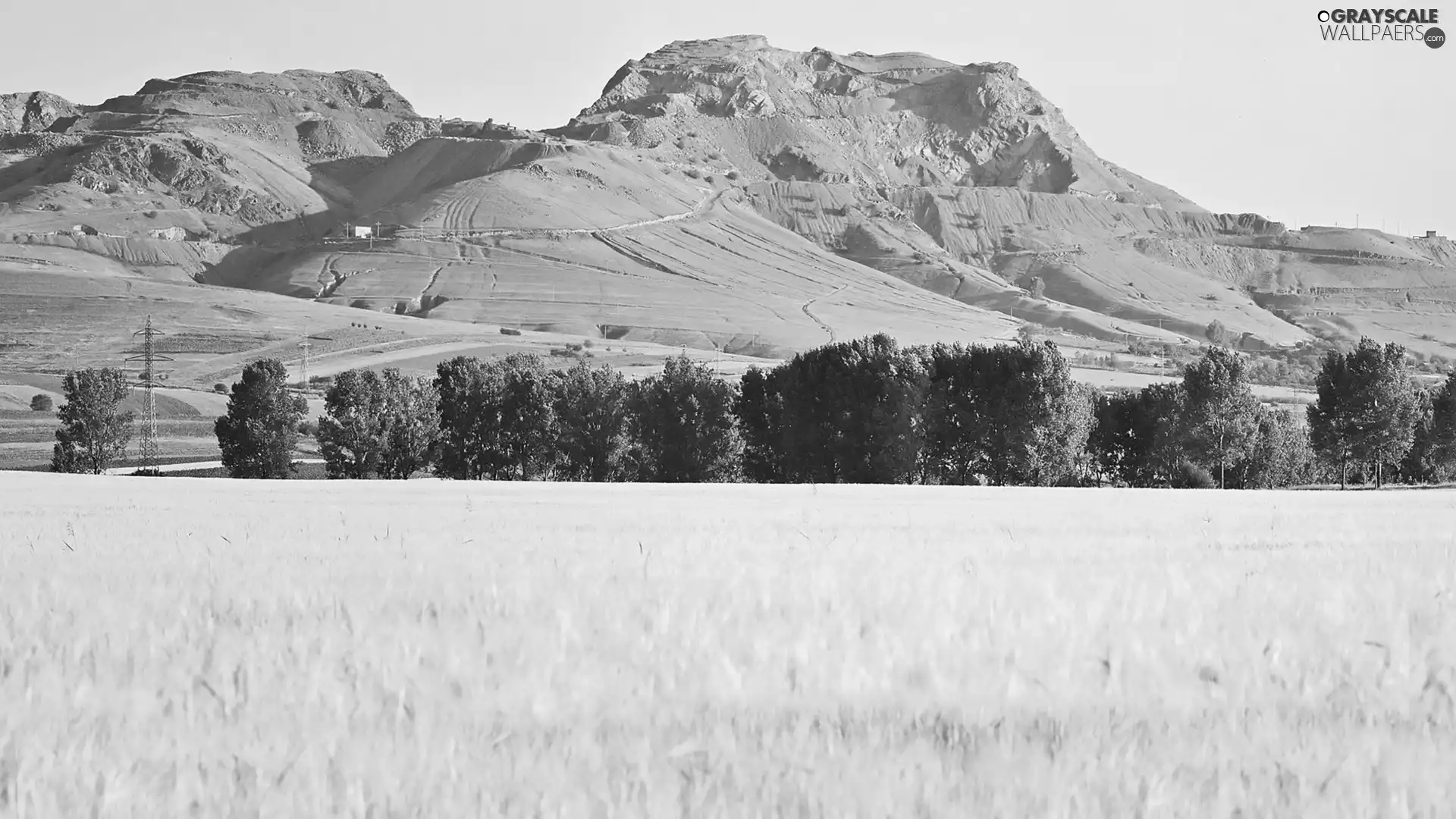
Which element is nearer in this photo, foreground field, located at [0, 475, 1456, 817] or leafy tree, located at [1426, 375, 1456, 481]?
foreground field, located at [0, 475, 1456, 817]

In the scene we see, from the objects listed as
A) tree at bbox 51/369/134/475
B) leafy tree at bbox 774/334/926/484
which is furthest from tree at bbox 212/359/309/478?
leafy tree at bbox 774/334/926/484

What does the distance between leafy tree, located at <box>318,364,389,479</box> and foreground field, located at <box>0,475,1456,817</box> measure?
117435 mm

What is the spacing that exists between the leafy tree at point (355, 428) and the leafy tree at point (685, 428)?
2683cm

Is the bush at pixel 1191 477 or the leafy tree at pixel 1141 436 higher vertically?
the leafy tree at pixel 1141 436

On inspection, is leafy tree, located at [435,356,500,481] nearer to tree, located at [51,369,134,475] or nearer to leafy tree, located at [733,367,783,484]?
leafy tree, located at [733,367,783,484]

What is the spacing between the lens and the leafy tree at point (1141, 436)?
11838cm

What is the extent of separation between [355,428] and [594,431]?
2547 centimetres

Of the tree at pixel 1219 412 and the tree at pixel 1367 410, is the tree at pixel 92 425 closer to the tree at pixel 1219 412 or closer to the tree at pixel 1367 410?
the tree at pixel 1219 412

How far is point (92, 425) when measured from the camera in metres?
152

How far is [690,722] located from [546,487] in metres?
56.1

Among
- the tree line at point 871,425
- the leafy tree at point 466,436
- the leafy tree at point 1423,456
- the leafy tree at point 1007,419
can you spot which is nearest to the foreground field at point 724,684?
the leafy tree at point 1007,419

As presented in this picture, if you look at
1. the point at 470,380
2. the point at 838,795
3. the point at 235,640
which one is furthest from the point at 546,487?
the point at 470,380

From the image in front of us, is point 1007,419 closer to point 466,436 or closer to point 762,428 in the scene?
point 762,428

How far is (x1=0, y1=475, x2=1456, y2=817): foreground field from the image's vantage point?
17.8 feet
